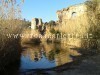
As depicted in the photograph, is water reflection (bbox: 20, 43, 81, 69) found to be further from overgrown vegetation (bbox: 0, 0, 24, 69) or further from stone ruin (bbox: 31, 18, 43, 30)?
stone ruin (bbox: 31, 18, 43, 30)

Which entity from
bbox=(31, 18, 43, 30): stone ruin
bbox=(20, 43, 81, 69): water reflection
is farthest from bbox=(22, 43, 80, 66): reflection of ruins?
bbox=(31, 18, 43, 30): stone ruin

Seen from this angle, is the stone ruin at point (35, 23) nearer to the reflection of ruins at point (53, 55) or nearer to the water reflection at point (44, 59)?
the reflection of ruins at point (53, 55)

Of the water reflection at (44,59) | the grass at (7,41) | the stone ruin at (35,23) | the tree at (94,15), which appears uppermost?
the stone ruin at (35,23)

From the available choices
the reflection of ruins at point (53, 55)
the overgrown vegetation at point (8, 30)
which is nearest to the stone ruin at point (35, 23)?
the reflection of ruins at point (53, 55)

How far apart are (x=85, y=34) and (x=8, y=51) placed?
13.8m

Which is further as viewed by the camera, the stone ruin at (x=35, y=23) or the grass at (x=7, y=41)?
the stone ruin at (x=35, y=23)

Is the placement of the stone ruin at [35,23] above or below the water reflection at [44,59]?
above

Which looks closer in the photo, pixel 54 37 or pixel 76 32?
pixel 76 32

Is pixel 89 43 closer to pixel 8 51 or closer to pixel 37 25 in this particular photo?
pixel 8 51

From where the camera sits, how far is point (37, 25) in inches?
2162

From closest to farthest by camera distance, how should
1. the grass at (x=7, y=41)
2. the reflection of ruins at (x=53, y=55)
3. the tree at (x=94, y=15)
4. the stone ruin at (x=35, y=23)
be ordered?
1. the grass at (x=7, y=41)
2. the reflection of ruins at (x=53, y=55)
3. the tree at (x=94, y=15)
4. the stone ruin at (x=35, y=23)

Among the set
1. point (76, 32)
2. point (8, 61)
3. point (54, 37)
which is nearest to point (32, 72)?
point (8, 61)

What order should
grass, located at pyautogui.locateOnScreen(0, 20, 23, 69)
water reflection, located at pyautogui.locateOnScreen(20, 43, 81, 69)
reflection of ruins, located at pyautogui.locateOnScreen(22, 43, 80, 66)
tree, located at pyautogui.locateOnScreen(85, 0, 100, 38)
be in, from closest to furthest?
grass, located at pyautogui.locateOnScreen(0, 20, 23, 69)
water reflection, located at pyautogui.locateOnScreen(20, 43, 81, 69)
reflection of ruins, located at pyautogui.locateOnScreen(22, 43, 80, 66)
tree, located at pyautogui.locateOnScreen(85, 0, 100, 38)

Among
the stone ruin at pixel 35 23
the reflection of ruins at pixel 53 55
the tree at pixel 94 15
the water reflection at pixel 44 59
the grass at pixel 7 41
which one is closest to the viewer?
the grass at pixel 7 41
